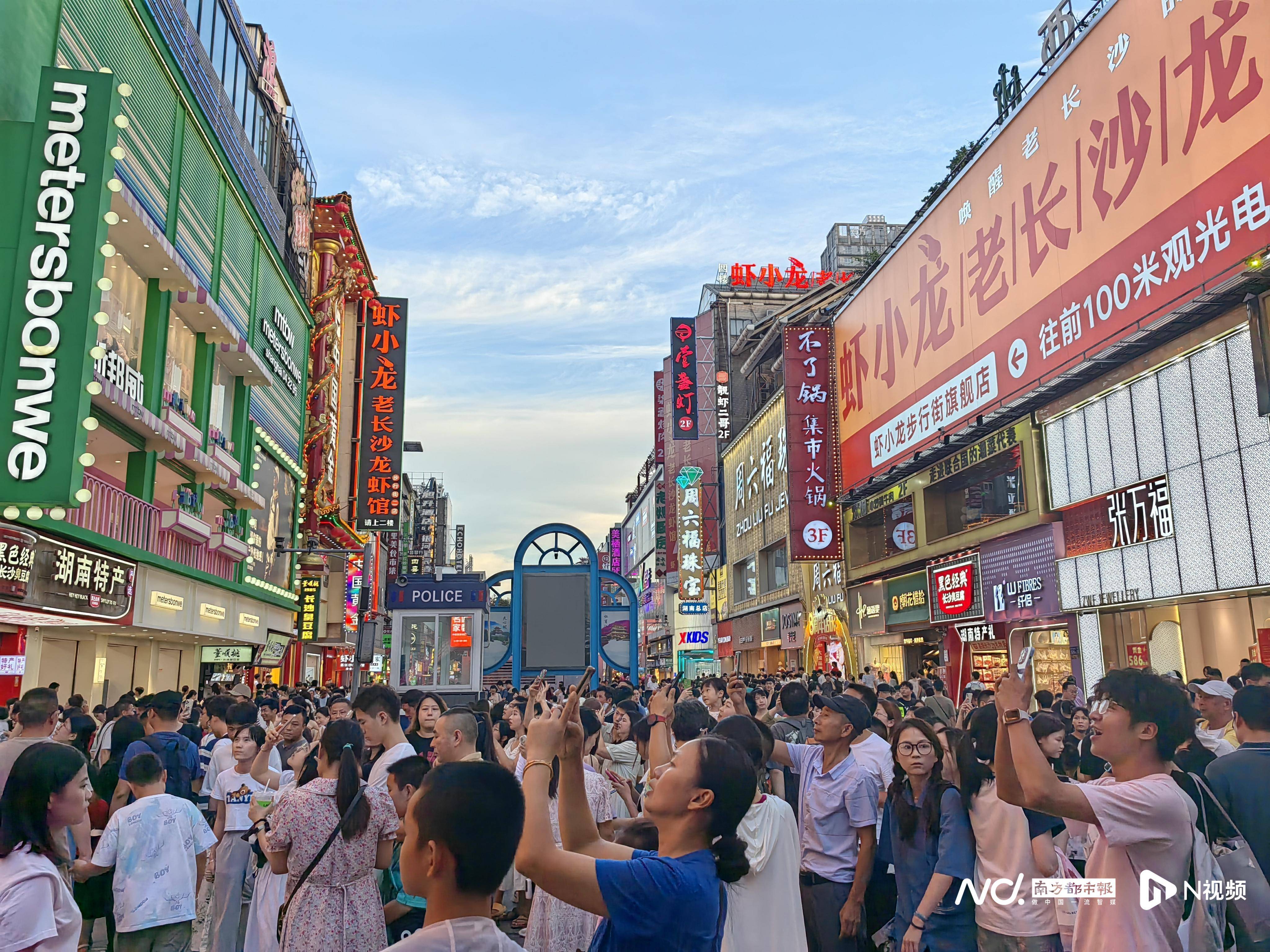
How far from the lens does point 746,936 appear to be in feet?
12.3

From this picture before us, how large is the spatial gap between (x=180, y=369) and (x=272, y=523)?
8.90 m

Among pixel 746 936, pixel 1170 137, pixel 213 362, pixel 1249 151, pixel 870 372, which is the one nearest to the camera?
pixel 746 936

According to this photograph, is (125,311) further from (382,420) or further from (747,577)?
(747,577)

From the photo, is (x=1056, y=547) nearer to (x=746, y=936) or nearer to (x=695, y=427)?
(x=746, y=936)

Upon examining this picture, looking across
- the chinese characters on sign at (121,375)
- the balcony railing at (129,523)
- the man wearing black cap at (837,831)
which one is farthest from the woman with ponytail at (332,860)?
the chinese characters on sign at (121,375)

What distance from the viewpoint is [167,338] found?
19.7m

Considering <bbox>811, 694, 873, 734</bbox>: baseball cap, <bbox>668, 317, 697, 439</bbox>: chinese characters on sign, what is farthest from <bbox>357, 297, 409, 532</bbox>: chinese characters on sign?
<bbox>811, 694, 873, 734</bbox>: baseball cap

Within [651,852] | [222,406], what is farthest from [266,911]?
[222,406]

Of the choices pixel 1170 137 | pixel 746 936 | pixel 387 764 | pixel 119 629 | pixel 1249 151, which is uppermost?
pixel 1170 137

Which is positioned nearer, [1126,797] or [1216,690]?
[1126,797]

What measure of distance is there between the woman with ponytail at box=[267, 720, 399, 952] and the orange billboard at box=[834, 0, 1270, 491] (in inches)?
569

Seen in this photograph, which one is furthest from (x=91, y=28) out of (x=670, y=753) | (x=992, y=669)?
(x=992, y=669)

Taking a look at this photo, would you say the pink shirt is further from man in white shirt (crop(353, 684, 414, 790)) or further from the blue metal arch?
the blue metal arch

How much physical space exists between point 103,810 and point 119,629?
541 inches
